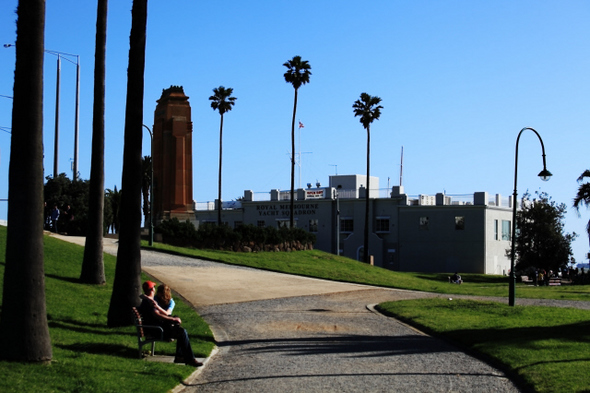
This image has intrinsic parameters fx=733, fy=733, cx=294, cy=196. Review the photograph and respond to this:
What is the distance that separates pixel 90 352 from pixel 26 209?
10.4ft

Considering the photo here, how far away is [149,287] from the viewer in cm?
1323

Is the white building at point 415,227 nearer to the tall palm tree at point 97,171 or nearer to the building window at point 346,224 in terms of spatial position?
the building window at point 346,224

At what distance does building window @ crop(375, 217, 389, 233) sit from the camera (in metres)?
66.8

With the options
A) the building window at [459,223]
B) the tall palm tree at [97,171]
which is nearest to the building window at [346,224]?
the building window at [459,223]

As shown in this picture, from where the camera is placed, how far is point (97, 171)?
20688 millimetres

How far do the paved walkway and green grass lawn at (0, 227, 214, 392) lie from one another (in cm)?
50

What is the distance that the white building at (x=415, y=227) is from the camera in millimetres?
63812

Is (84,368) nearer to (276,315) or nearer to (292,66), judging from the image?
(276,315)

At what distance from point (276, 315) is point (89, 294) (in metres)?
4.95

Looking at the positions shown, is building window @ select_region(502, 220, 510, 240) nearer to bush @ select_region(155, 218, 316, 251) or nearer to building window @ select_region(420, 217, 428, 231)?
building window @ select_region(420, 217, 428, 231)

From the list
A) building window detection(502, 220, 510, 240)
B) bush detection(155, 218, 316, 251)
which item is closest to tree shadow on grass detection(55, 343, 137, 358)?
bush detection(155, 218, 316, 251)

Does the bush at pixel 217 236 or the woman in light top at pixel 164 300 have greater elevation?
the bush at pixel 217 236

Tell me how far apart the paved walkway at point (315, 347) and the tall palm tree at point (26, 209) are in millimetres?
2300

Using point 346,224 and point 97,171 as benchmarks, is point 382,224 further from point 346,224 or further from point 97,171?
point 97,171
